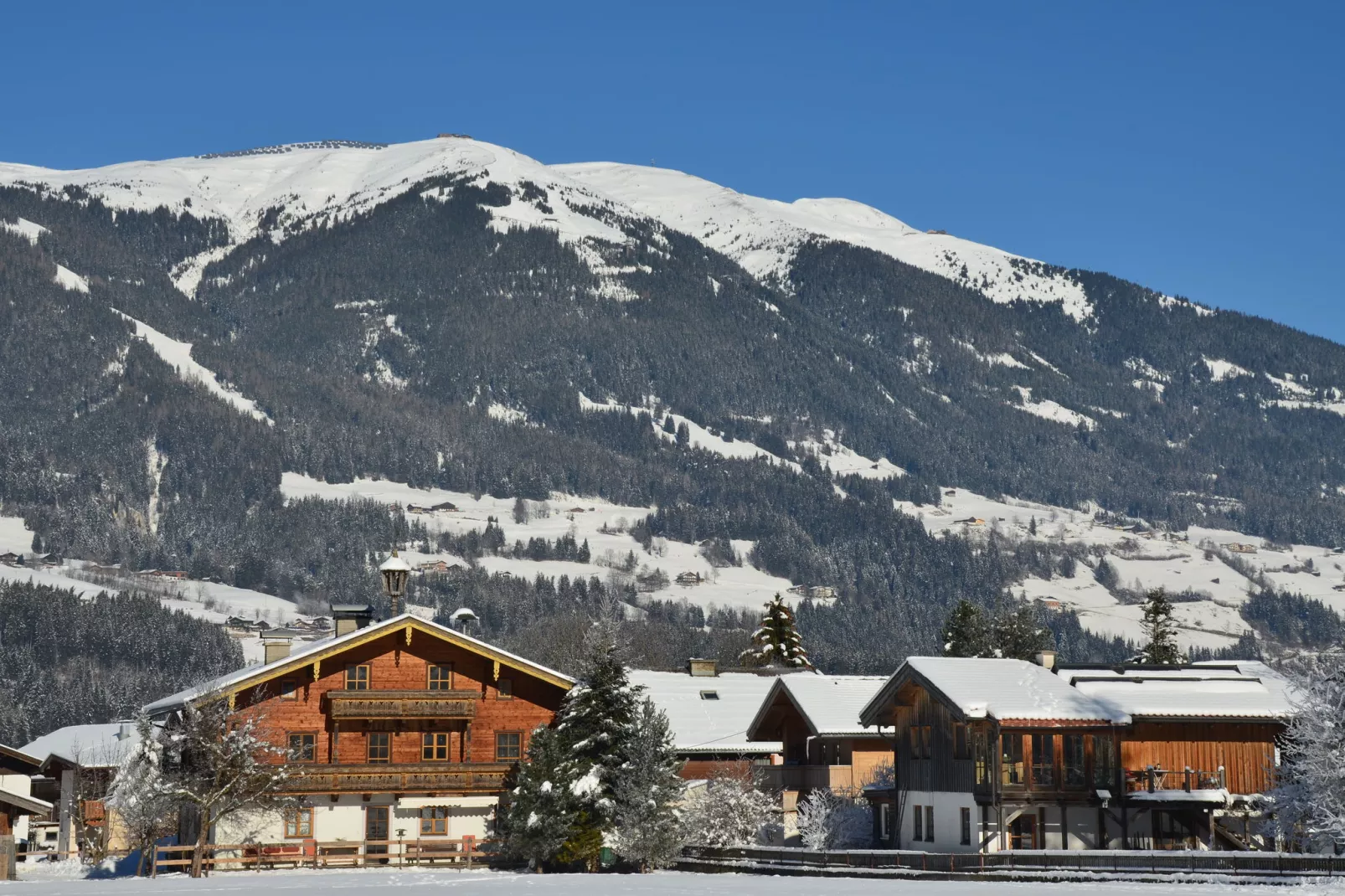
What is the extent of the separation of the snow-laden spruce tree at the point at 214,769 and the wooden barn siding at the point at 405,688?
15.6 ft

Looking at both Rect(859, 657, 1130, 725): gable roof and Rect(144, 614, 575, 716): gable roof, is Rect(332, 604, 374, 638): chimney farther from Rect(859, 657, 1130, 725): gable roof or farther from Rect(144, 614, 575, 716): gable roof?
Rect(859, 657, 1130, 725): gable roof

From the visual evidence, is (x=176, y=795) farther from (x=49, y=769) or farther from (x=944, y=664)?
(x=49, y=769)

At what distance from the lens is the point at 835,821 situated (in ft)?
272

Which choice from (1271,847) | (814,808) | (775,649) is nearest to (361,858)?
(814,808)

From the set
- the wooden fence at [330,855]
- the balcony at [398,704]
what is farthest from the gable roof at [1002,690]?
the balcony at [398,704]

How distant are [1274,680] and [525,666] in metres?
29.8

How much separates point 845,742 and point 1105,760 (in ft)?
54.8

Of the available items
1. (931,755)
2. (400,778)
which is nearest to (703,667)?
(400,778)

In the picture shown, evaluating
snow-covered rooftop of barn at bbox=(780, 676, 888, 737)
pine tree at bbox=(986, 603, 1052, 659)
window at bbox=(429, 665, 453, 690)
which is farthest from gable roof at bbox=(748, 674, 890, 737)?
pine tree at bbox=(986, 603, 1052, 659)

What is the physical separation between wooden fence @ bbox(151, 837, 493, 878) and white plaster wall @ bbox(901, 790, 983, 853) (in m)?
16.2

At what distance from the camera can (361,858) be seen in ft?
256

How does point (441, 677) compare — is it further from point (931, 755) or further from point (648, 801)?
point (931, 755)

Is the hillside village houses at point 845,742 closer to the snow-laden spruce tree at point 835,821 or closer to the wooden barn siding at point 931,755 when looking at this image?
the wooden barn siding at point 931,755

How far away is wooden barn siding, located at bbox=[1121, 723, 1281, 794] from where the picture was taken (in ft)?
242
